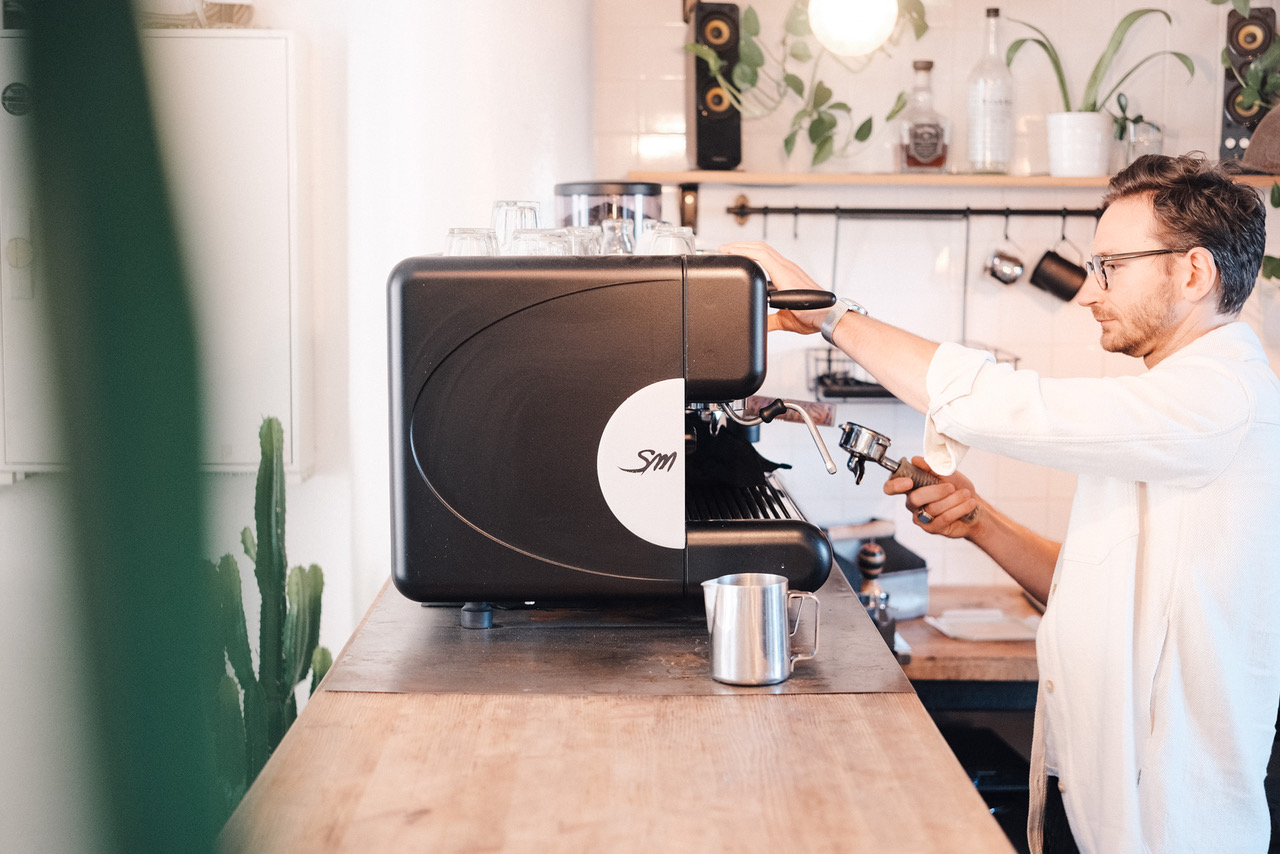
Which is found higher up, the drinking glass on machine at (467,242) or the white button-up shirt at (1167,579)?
the drinking glass on machine at (467,242)

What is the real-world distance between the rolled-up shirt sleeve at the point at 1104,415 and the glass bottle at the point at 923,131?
5.32ft

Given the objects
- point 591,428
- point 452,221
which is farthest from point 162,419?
point 452,221

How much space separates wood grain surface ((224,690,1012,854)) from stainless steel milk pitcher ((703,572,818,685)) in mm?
40

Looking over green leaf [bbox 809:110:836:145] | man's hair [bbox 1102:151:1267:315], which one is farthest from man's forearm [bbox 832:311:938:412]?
green leaf [bbox 809:110:836:145]

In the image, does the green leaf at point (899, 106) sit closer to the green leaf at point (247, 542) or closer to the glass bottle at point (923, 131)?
the glass bottle at point (923, 131)

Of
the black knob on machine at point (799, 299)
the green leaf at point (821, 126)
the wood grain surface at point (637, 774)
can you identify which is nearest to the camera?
the wood grain surface at point (637, 774)

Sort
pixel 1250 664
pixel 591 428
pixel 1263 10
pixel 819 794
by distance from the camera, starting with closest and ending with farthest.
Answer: pixel 819 794 < pixel 591 428 < pixel 1250 664 < pixel 1263 10

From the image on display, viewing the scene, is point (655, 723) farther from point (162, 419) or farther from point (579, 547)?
point (162, 419)

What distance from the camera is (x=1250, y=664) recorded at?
1253 millimetres

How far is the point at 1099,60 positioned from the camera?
2760 millimetres

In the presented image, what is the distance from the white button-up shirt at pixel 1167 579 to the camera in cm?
121

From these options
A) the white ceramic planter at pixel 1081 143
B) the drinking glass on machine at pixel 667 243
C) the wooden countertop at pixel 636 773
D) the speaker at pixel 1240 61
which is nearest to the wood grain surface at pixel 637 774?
the wooden countertop at pixel 636 773

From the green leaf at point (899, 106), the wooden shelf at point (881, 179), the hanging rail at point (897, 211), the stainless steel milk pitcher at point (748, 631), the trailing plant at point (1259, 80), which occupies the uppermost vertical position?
the trailing plant at point (1259, 80)

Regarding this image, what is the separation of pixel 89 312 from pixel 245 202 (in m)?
0.03
